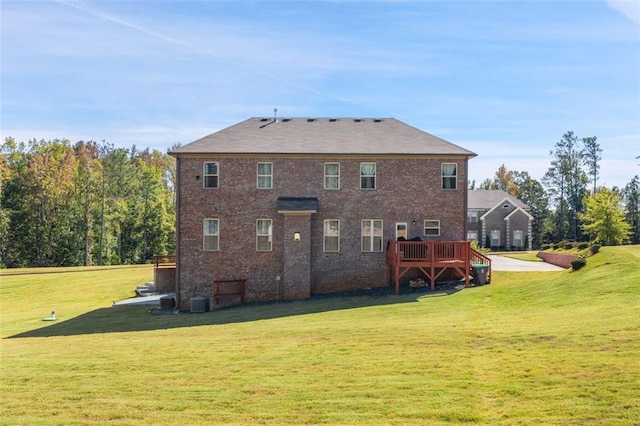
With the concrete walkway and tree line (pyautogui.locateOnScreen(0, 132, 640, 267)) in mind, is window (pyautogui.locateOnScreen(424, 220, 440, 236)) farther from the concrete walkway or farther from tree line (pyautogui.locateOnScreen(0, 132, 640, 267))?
tree line (pyautogui.locateOnScreen(0, 132, 640, 267))

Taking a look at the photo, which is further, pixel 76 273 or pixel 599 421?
pixel 76 273

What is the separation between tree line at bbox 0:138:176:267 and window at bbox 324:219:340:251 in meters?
36.3

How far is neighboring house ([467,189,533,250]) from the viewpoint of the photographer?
59.3 meters

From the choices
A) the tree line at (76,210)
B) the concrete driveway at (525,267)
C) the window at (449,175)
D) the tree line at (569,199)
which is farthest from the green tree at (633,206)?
the tree line at (76,210)

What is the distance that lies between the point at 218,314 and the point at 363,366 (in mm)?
12922

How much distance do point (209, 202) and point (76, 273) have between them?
66.4 feet

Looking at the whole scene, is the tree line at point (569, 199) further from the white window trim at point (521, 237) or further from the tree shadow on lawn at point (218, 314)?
the tree shadow on lawn at point (218, 314)

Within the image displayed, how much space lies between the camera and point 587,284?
64.2ft

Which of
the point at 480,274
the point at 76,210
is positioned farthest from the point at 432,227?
the point at 76,210

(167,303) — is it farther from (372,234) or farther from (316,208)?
(372,234)

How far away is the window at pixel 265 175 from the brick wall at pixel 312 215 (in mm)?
228

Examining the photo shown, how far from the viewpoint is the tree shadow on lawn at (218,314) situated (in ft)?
67.3

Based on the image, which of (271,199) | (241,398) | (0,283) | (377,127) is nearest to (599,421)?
(241,398)

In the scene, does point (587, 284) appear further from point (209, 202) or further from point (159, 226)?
point (159, 226)
